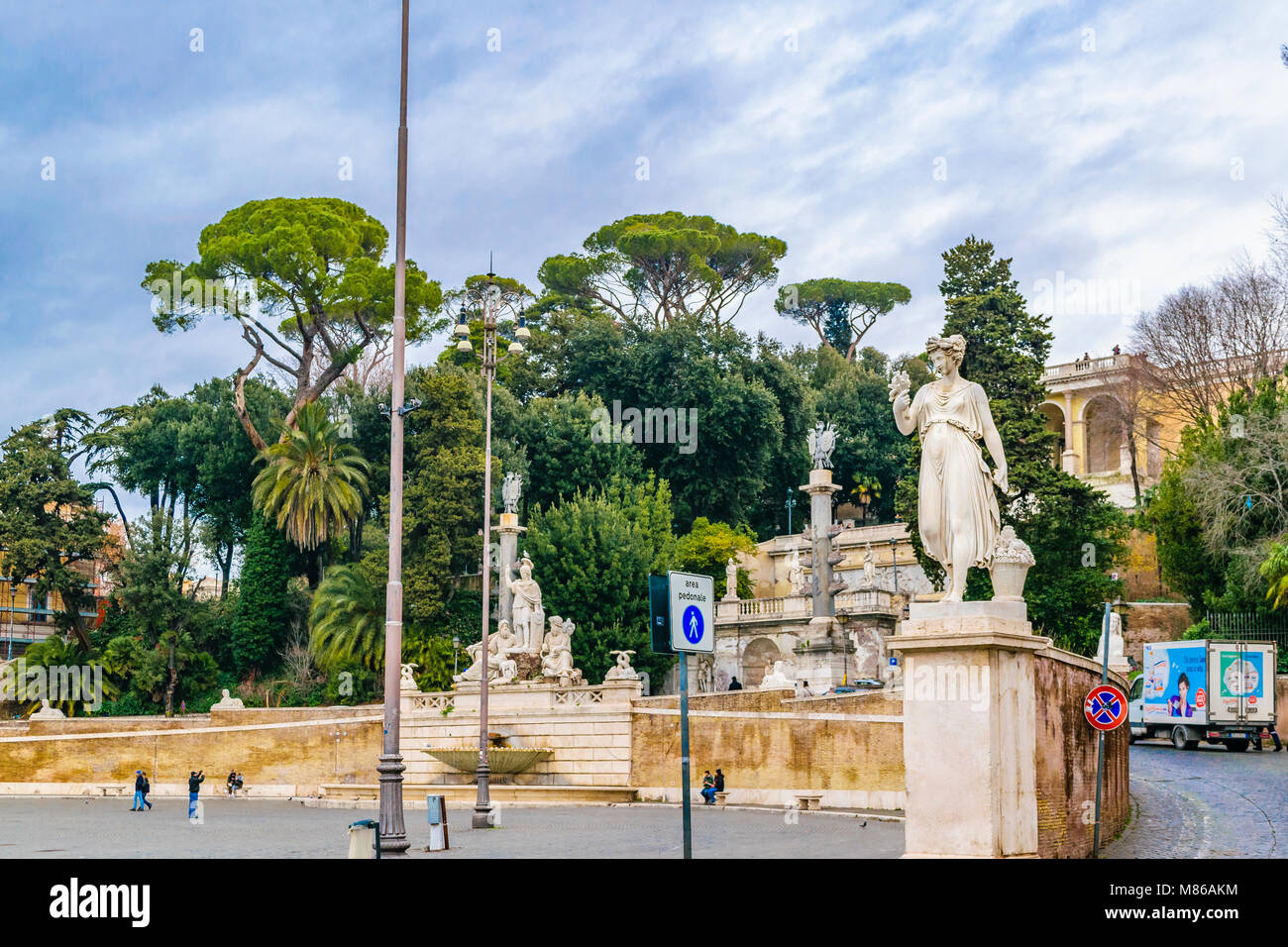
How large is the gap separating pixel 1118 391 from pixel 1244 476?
1926cm

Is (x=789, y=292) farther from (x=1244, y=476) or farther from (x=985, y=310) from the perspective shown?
(x=1244, y=476)

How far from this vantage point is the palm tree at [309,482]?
1716 inches

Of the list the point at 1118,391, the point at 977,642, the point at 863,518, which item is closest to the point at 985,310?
the point at 1118,391

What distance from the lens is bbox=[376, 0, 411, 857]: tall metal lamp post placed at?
15031 mm

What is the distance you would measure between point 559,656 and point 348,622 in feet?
36.9

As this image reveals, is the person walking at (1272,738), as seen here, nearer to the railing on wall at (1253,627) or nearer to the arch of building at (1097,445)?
the railing on wall at (1253,627)

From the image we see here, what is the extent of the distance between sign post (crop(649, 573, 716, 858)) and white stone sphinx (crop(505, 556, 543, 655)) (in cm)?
2450

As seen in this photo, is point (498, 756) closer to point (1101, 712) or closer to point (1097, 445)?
point (1101, 712)

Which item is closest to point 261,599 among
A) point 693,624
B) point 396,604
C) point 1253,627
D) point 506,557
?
point 506,557

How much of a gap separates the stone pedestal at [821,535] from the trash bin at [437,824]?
19.6 m

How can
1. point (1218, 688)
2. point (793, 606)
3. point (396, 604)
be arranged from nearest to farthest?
point (396, 604) → point (1218, 688) → point (793, 606)

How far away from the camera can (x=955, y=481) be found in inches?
425

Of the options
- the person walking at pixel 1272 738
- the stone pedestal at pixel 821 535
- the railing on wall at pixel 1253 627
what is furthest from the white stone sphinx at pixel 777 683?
the railing on wall at pixel 1253 627

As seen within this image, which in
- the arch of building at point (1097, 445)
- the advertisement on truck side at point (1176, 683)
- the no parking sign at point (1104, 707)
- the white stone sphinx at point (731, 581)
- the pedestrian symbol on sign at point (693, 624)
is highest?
the arch of building at point (1097, 445)
